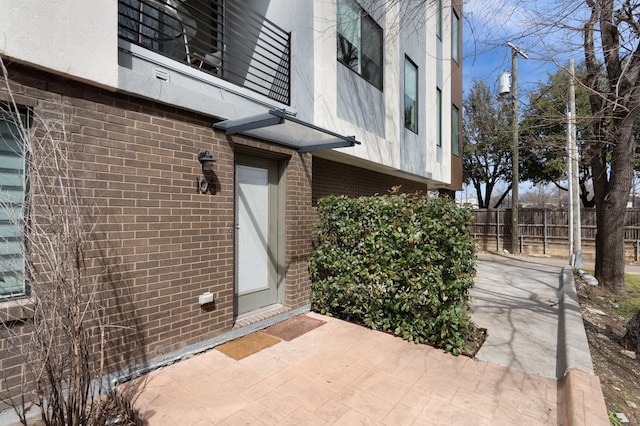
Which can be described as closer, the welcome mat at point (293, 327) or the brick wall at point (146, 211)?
the brick wall at point (146, 211)

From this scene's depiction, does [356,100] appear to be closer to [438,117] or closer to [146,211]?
[146,211]

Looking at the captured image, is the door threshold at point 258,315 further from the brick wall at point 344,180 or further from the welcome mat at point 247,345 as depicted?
the brick wall at point 344,180

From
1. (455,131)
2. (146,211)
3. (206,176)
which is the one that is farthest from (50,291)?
(455,131)

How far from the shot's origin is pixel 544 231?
50.8 feet

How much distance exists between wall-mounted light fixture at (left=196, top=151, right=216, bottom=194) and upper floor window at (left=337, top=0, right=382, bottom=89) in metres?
3.38

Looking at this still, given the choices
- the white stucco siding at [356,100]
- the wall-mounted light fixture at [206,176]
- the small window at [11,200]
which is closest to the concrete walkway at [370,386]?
the small window at [11,200]

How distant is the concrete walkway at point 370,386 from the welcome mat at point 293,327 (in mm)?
160

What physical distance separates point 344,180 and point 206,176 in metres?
3.83

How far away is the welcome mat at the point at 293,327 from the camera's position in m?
4.32

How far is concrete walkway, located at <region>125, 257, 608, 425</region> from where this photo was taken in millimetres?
2676

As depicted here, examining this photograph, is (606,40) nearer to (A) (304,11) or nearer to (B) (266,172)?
(A) (304,11)

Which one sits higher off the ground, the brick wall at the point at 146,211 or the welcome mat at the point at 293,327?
the brick wall at the point at 146,211

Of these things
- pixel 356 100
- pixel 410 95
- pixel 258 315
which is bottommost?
pixel 258 315

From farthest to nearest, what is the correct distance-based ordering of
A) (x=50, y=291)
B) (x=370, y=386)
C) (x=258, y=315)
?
(x=258, y=315), (x=370, y=386), (x=50, y=291)
